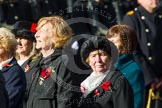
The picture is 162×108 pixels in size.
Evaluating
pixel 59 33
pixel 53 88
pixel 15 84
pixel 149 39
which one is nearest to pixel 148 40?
pixel 149 39

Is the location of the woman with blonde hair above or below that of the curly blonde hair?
below

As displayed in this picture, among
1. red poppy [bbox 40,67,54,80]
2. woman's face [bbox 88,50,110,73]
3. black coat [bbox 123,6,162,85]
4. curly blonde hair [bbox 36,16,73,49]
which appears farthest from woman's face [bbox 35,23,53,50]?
black coat [bbox 123,6,162,85]

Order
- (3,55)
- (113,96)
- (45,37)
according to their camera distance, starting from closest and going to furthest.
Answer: (113,96) → (45,37) → (3,55)

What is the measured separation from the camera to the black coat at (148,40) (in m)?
10.3

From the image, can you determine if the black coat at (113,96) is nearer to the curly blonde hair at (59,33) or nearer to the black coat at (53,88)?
the black coat at (53,88)

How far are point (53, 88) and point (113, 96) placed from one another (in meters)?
0.55

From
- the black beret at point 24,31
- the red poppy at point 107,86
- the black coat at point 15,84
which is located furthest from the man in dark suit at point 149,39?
the red poppy at point 107,86

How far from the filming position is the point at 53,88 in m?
7.97

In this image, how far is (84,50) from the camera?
26.7ft

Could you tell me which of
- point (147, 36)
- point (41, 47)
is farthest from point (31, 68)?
point (147, 36)

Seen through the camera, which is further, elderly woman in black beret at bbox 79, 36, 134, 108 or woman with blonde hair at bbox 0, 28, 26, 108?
woman with blonde hair at bbox 0, 28, 26, 108

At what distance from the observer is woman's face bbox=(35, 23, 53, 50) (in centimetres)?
823

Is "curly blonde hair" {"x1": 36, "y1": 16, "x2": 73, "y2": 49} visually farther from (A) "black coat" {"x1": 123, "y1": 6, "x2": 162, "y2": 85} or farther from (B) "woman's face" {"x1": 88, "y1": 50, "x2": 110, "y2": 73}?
(A) "black coat" {"x1": 123, "y1": 6, "x2": 162, "y2": 85}

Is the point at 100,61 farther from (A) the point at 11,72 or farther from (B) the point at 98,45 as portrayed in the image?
(A) the point at 11,72
